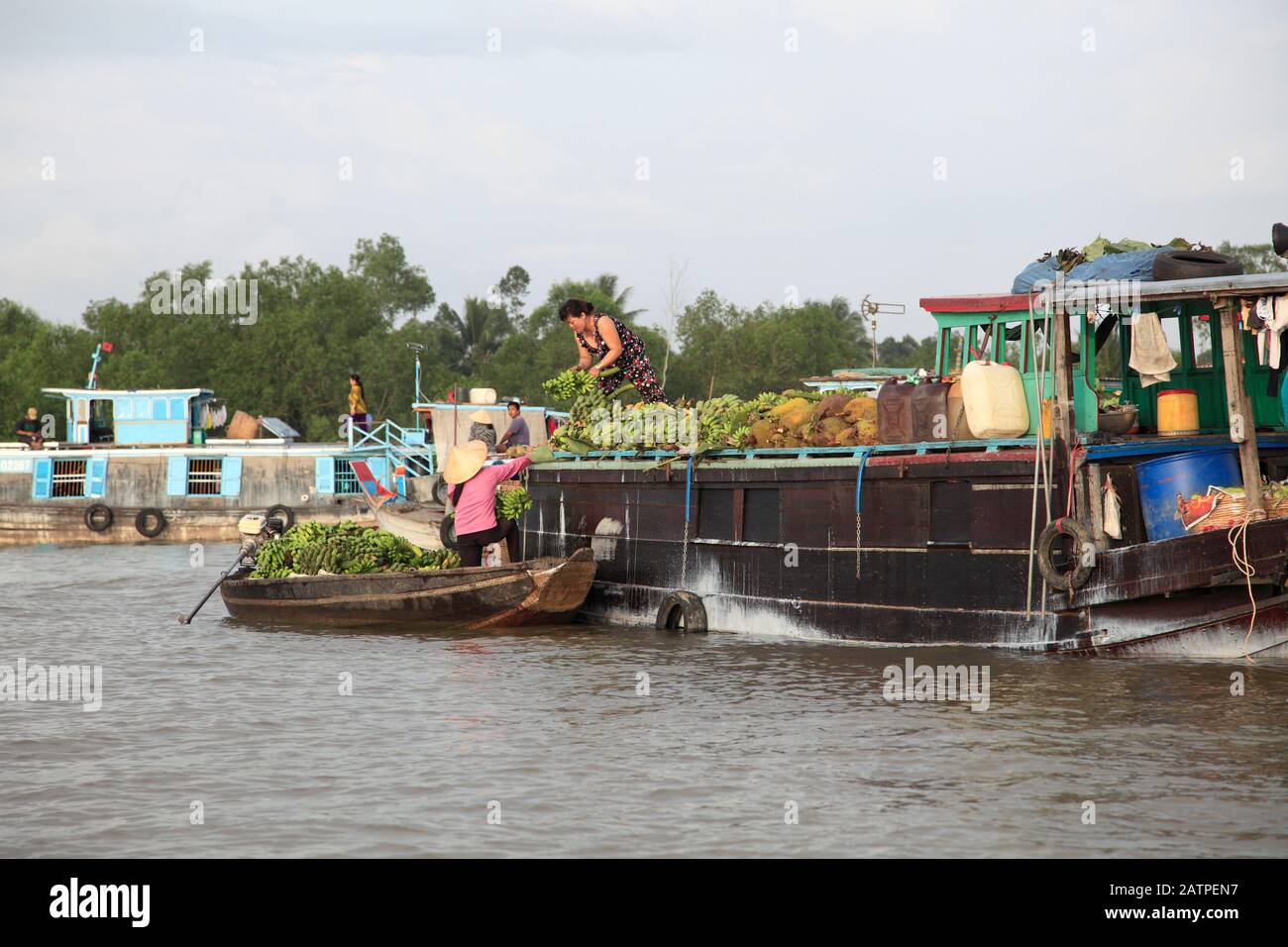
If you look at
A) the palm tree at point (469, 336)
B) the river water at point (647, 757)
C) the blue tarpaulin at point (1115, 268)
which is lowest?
the river water at point (647, 757)

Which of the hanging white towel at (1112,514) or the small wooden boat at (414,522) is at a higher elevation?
the hanging white towel at (1112,514)

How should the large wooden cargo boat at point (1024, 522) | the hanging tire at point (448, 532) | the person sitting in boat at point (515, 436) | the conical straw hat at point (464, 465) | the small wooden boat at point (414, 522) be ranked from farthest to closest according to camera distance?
the small wooden boat at point (414, 522) → the person sitting in boat at point (515, 436) → the hanging tire at point (448, 532) → the conical straw hat at point (464, 465) → the large wooden cargo boat at point (1024, 522)

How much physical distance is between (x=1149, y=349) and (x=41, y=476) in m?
30.3

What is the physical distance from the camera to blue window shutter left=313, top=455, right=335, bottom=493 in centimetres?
3412

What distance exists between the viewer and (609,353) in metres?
14.1

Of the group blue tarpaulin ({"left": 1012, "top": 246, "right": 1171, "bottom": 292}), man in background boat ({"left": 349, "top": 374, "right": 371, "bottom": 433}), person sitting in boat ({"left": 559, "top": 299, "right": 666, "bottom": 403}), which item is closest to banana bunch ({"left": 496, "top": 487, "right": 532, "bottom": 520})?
person sitting in boat ({"left": 559, "top": 299, "right": 666, "bottom": 403})

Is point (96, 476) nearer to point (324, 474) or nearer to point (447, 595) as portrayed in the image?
point (324, 474)

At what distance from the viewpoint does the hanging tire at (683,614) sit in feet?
43.1

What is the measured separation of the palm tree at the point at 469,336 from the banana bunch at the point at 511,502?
1836 inches

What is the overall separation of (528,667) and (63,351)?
48872 mm

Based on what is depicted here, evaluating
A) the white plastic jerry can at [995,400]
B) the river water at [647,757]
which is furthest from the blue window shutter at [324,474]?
the white plastic jerry can at [995,400]

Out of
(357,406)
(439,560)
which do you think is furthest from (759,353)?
(439,560)

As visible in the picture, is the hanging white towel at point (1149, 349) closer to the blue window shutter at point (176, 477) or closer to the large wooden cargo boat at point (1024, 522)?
the large wooden cargo boat at point (1024, 522)

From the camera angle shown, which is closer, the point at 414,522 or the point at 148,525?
the point at 414,522
